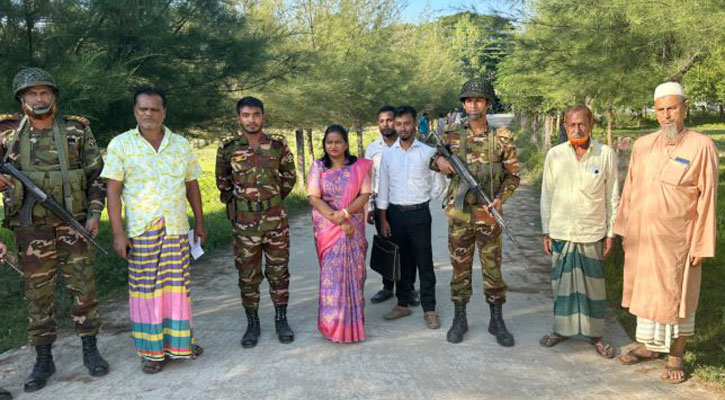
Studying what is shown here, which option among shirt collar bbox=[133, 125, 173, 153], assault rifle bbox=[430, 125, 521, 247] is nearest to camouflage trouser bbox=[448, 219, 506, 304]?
assault rifle bbox=[430, 125, 521, 247]

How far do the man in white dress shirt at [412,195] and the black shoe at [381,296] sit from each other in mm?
513

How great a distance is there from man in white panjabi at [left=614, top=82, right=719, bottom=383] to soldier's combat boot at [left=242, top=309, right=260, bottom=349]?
9.05ft

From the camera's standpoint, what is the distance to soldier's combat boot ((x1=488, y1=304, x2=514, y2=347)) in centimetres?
425

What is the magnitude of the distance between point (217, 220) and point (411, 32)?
13.6 meters

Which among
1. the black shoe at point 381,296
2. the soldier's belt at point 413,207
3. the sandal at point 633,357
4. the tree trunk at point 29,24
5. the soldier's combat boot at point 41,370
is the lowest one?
the sandal at point 633,357

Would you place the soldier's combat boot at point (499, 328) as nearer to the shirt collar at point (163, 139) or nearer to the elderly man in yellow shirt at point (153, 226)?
the elderly man in yellow shirt at point (153, 226)

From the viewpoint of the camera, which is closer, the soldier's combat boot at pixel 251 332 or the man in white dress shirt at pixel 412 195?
the soldier's combat boot at pixel 251 332

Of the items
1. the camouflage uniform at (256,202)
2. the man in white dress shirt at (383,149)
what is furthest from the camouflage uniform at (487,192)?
the camouflage uniform at (256,202)

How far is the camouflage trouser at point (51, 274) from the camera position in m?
3.71

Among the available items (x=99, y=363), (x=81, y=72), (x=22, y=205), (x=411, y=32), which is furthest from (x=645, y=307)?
(x=411, y=32)

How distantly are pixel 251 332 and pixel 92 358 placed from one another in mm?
1122

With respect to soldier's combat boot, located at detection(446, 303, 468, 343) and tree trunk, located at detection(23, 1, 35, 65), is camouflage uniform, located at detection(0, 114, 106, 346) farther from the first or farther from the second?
soldier's combat boot, located at detection(446, 303, 468, 343)

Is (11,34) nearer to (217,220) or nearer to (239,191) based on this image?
(239,191)

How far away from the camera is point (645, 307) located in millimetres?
3725
